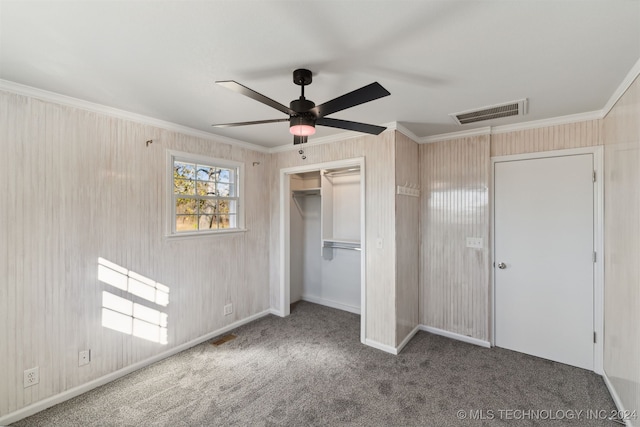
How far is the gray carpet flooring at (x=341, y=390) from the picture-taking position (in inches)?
81.7

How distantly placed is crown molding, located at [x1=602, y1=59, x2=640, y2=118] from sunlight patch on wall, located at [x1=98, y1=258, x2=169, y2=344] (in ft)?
14.3

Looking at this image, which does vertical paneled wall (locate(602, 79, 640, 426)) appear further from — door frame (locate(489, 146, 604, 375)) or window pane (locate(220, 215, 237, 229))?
window pane (locate(220, 215, 237, 229))

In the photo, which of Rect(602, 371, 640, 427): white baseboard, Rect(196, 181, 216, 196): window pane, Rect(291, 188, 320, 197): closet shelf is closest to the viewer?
Rect(602, 371, 640, 427): white baseboard

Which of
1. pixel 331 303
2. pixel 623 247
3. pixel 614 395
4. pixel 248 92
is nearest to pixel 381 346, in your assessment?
pixel 331 303

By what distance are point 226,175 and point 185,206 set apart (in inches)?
28.3

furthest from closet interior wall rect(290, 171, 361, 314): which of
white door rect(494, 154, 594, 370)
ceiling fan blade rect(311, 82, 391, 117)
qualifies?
ceiling fan blade rect(311, 82, 391, 117)

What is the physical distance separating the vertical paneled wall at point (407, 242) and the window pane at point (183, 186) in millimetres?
2441

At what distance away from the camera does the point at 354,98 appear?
1534 millimetres

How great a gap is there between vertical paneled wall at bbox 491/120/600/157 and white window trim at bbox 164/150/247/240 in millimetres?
3227

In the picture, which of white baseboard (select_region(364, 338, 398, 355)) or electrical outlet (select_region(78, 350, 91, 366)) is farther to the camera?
white baseboard (select_region(364, 338, 398, 355))

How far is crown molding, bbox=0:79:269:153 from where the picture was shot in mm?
2102

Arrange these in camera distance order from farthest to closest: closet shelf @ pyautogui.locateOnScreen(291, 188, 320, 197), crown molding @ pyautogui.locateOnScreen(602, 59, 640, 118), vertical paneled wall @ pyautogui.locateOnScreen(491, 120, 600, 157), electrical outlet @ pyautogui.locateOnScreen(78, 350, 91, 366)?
closet shelf @ pyautogui.locateOnScreen(291, 188, 320, 197) < vertical paneled wall @ pyautogui.locateOnScreen(491, 120, 600, 157) < electrical outlet @ pyautogui.locateOnScreen(78, 350, 91, 366) < crown molding @ pyautogui.locateOnScreen(602, 59, 640, 118)

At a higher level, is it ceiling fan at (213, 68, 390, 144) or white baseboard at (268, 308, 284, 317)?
ceiling fan at (213, 68, 390, 144)

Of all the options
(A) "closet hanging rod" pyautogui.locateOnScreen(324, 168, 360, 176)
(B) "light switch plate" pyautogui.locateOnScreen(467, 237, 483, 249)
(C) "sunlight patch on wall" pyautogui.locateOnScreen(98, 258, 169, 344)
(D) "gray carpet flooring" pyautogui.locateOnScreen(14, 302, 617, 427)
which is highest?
(A) "closet hanging rod" pyautogui.locateOnScreen(324, 168, 360, 176)
